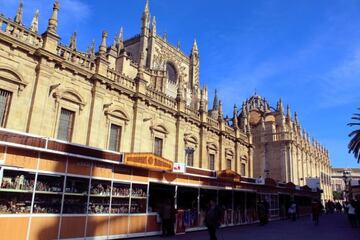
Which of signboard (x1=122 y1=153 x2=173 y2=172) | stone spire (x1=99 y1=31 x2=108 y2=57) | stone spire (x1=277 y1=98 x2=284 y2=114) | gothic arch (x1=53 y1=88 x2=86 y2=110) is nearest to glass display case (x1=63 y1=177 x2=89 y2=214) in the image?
signboard (x1=122 y1=153 x2=173 y2=172)

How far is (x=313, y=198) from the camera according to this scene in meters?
48.3

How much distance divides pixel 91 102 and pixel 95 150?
240 inches

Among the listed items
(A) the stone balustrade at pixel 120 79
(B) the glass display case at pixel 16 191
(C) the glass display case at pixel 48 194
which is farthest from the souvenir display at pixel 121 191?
(A) the stone balustrade at pixel 120 79

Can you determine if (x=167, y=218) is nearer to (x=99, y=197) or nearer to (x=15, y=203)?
(x=99, y=197)

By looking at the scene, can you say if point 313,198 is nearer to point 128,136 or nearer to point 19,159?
point 128,136

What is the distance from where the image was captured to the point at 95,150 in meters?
13.6

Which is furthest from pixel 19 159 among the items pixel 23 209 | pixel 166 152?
pixel 166 152

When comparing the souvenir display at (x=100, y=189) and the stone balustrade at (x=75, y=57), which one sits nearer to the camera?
the souvenir display at (x=100, y=189)

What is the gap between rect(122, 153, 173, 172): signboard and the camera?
14.7 meters

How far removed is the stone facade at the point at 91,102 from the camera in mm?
15523

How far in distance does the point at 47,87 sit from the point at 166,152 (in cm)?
1039

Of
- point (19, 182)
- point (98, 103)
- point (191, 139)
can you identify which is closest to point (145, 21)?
point (191, 139)

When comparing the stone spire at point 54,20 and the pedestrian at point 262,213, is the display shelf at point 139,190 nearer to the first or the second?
the stone spire at point 54,20

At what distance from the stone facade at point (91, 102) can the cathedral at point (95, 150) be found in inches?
2.2
